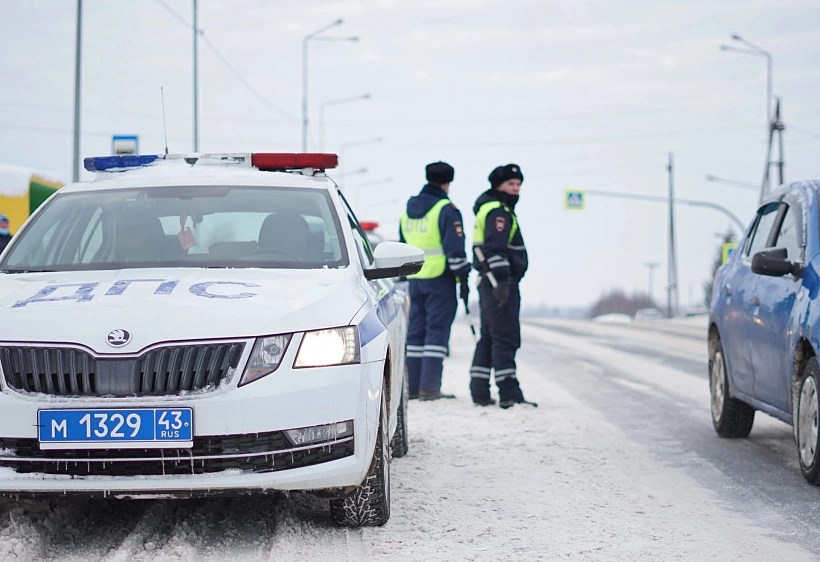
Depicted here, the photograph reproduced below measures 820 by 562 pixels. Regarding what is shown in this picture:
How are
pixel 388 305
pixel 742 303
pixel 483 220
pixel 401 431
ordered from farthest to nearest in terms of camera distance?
pixel 483 220 < pixel 742 303 < pixel 401 431 < pixel 388 305

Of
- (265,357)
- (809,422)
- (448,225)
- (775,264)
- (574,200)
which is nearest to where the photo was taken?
(265,357)

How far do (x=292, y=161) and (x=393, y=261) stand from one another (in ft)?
3.72

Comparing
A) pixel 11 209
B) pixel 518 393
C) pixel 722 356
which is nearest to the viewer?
pixel 722 356

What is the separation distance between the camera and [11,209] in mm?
21016

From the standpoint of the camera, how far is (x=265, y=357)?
4.99m

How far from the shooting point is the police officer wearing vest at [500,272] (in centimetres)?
1066

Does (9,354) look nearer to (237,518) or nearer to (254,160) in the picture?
(237,518)

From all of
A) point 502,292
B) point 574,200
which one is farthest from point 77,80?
point 574,200

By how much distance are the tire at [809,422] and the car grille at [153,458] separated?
3243mm

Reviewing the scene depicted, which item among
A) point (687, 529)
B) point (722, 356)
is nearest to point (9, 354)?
point (687, 529)

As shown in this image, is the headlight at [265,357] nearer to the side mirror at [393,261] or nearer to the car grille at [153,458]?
the car grille at [153,458]

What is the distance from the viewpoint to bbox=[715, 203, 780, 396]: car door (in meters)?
8.41

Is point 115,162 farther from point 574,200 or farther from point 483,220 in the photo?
point 574,200

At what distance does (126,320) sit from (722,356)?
17.6ft
